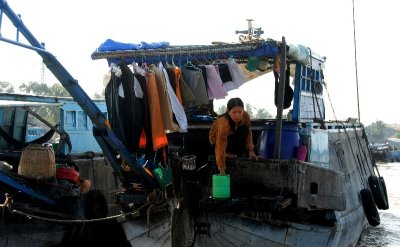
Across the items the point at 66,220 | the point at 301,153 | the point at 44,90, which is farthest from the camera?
the point at 44,90

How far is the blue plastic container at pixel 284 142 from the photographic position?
6.36 meters

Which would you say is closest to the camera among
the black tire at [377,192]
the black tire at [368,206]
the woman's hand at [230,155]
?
the woman's hand at [230,155]

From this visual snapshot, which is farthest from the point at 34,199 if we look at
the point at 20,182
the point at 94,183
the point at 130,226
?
the point at 94,183

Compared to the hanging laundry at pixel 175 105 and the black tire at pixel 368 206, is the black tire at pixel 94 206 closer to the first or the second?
the hanging laundry at pixel 175 105

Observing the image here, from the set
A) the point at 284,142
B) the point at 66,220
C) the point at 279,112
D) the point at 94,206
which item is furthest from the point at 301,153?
the point at 94,206

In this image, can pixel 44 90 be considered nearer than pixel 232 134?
No

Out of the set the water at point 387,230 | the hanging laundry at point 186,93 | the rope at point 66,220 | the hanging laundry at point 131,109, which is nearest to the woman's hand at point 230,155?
the hanging laundry at point 186,93

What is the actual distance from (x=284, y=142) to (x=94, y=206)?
14.7 ft

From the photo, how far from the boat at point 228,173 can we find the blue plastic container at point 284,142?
1 centimetres

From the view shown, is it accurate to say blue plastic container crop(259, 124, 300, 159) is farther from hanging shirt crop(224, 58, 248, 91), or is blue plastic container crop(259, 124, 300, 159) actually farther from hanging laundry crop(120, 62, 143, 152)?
hanging laundry crop(120, 62, 143, 152)

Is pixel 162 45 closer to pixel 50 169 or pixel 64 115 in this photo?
pixel 50 169

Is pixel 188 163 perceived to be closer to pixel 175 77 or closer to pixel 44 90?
pixel 175 77

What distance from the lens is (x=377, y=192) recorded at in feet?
33.8

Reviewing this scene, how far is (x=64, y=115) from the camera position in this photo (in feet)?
41.0
